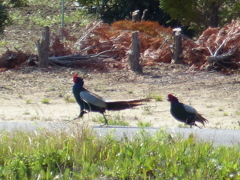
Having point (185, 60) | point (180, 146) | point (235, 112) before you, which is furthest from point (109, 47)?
point (180, 146)

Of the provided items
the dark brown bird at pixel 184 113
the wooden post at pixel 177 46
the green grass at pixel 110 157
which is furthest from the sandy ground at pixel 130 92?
the green grass at pixel 110 157

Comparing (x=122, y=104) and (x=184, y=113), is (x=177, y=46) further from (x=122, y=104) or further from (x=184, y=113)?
(x=122, y=104)

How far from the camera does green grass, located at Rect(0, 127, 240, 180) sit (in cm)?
543

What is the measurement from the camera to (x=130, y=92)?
12.5m

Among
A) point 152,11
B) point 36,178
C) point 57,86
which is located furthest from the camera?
point 152,11

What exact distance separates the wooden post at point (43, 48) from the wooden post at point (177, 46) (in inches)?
141

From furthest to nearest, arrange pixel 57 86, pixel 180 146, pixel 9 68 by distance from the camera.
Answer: pixel 9 68 < pixel 57 86 < pixel 180 146

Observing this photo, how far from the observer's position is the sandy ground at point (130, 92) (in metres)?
9.98

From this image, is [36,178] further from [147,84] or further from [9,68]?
[9,68]

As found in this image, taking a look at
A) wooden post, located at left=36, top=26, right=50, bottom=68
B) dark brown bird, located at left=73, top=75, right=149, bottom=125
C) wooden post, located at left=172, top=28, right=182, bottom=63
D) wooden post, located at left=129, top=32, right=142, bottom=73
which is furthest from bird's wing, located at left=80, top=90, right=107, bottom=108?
wooden post, located at left=172, top=28, right=182, bottom=63

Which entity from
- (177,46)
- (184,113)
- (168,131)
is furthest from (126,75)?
(168,131)

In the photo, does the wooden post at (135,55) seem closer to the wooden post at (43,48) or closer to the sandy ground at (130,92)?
the sandy ground at (130,92)

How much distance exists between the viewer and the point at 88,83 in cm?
1355

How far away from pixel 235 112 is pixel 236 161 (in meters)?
5.09
